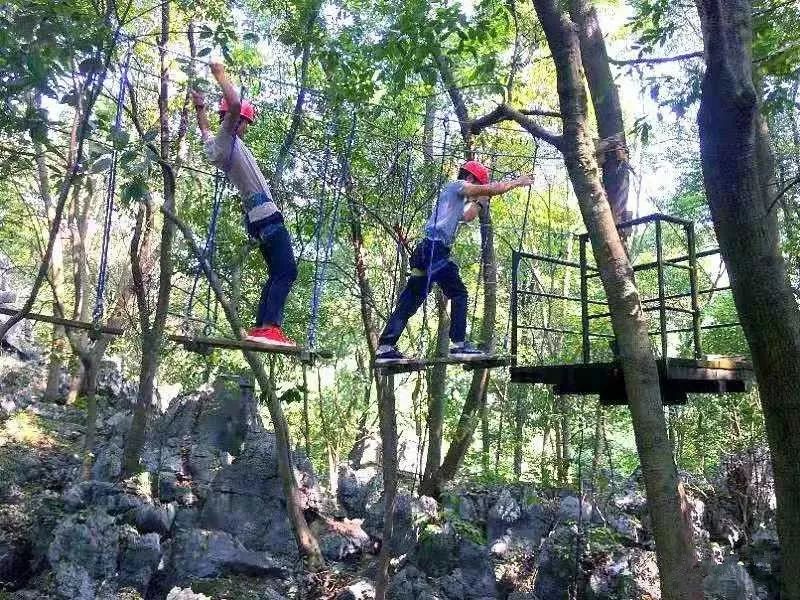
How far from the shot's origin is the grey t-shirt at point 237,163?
4090mm

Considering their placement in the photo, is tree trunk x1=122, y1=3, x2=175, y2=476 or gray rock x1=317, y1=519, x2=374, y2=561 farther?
gray rock x1=317, y1=519, x2=374, y2=561

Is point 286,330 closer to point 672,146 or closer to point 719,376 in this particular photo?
point 719,376

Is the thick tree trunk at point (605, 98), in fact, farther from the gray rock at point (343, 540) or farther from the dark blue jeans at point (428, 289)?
the gray rock at point (343, 540)

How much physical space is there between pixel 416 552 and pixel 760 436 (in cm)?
506

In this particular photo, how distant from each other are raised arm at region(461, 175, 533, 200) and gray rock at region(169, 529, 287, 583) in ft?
17.7

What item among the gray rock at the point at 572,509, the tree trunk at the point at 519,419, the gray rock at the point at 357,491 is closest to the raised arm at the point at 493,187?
the gray rock at the point at 572,509

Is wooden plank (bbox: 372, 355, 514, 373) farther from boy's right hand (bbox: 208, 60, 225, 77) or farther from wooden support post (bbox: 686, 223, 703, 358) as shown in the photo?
boy's right hand (bbox: 208, 60, 225, 77)

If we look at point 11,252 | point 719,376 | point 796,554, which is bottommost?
point 796,554

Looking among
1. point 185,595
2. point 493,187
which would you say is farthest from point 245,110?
point 185,595

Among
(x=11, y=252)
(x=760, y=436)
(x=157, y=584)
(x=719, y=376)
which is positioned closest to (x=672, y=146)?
(x=760, y=436)

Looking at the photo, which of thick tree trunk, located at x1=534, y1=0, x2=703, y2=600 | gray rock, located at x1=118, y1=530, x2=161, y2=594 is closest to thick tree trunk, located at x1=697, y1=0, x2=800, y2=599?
thick tree trunk, located at x1=534, y1=0, x2=703, y2=600

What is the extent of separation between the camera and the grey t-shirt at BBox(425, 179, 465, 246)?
15.4ft

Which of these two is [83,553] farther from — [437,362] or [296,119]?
[437,362]

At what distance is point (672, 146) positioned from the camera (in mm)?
14391
